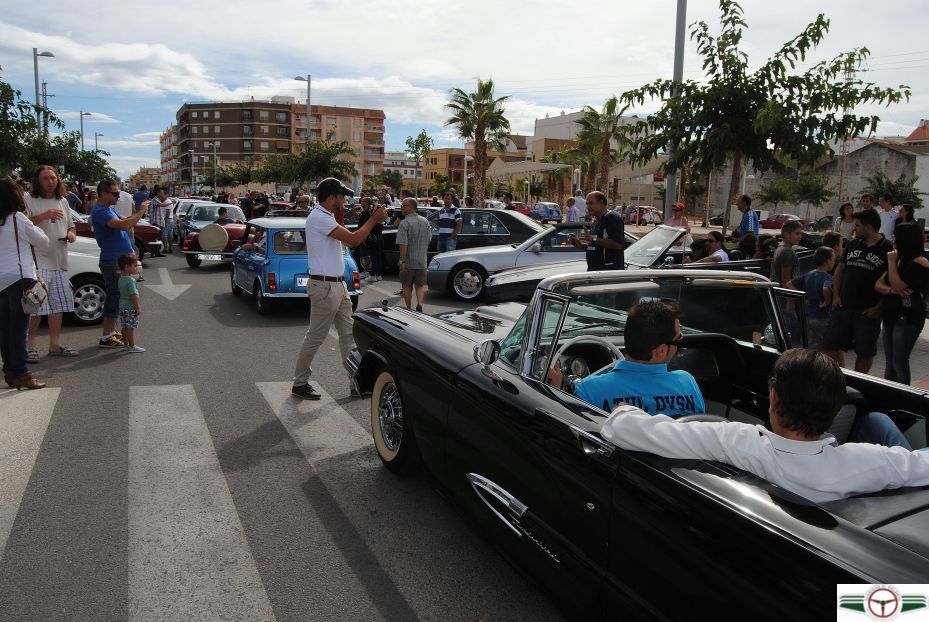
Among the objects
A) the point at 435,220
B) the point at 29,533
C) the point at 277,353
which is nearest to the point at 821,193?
the point at 435,220

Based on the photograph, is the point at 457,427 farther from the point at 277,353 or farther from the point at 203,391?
the point at 277,353

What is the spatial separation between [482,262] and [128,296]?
6220mm

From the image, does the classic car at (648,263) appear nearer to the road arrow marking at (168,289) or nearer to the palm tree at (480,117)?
the road arrow marking at (168,289)

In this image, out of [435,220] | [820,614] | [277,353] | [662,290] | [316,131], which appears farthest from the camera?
[316,131]

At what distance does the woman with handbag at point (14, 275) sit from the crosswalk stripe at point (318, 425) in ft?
6.62

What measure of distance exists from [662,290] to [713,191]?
76.7 meters

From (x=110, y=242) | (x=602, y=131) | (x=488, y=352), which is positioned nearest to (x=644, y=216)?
(x=602, y=131)

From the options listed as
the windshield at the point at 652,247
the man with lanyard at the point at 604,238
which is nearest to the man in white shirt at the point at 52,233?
the man with lanyard at the point at 604,238

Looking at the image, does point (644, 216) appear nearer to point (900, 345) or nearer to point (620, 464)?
point (900, 345)

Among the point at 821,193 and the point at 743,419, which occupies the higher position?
the point at 821,193

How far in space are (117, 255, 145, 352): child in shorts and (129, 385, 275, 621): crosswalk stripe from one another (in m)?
2.60

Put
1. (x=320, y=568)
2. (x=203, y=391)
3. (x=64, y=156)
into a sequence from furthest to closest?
(x=64, y=156), (x=203, y=391), (x=320, y=568)

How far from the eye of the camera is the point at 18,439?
4762 mm

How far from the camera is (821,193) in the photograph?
54906mm
